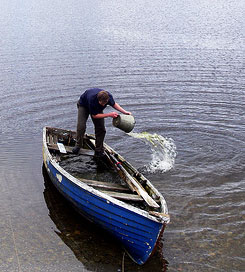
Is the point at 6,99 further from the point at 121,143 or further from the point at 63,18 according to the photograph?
the point at 63,18

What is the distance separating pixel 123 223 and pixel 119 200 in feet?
2.06

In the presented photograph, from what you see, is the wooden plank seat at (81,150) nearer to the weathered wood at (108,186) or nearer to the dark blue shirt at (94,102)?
the dark blue shirt at (94,102)

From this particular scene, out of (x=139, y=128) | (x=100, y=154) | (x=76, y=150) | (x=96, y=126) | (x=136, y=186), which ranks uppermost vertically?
(x=96, y=126)

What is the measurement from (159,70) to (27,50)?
10353 mm

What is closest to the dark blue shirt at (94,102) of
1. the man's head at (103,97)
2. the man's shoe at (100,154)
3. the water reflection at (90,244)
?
the man's head at (103,97)

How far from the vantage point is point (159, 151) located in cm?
1273

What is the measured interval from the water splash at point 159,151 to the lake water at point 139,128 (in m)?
0.12

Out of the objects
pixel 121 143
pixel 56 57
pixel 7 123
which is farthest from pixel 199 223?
pixel 56 57

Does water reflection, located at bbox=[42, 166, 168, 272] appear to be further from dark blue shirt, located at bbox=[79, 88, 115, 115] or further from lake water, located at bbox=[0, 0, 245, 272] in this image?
dark blue shirt, located at bbox=[79, 88, 115, 115]

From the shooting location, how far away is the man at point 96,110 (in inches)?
364

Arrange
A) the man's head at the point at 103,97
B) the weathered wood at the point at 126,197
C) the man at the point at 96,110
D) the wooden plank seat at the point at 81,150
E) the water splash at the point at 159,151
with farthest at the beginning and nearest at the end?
the water splash at the point at 159,151 → the wooden plank seat at the point at 81,150 → the man at the point at 96,110 → the man's head at the point at 103,97 → the weathered wood at the point at 126,197

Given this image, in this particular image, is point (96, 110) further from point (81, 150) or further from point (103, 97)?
point (81, 150)

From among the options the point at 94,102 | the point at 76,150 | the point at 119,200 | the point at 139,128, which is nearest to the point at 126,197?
the point at 119,200

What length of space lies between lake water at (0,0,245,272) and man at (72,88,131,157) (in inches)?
74.4
